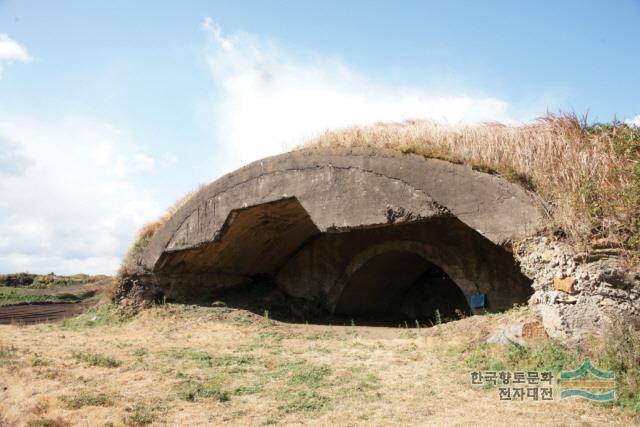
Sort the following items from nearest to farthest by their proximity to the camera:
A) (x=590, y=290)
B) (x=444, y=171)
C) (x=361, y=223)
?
(x=590, y=290), (x=444, y=171), (x=361, y=223)

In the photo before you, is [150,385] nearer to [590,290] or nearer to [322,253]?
[590,290]

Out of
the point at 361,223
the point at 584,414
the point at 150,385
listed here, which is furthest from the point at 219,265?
the point at 584,414

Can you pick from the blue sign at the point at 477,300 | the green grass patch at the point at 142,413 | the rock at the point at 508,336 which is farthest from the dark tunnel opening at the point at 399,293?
the green grass patch at the point at 142,413

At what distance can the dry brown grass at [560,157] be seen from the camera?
5188 mm

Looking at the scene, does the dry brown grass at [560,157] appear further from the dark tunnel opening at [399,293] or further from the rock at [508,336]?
the dark tunnel opening at [399,293]

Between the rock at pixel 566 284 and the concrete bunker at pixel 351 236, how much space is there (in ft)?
2.08

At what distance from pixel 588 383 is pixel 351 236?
19.8 feet

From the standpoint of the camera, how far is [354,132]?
25.8ft

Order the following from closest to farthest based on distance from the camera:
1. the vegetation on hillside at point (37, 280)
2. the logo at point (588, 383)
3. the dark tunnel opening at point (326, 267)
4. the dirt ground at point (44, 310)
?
the logo at point (588, 383)
the dark tunnel opening at point (326, 267)
the dirt ground at point (44, 310)
the vegetation on hillside at point (37, 280)

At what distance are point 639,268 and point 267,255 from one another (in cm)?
652

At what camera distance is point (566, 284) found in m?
5.23

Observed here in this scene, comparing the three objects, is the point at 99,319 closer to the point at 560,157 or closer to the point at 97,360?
the point at 97,360

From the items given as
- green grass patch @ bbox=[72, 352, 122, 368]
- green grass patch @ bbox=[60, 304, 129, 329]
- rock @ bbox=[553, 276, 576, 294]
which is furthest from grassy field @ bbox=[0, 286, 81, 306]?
rock @ bbox=[553, 276, 576, 294]

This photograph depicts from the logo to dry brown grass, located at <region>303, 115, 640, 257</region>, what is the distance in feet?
3.99
